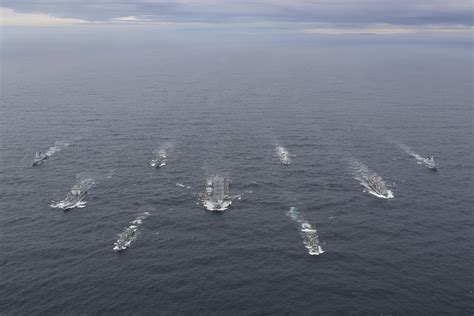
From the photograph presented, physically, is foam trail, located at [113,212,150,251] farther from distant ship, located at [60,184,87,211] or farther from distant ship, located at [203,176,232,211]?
distant ship, located at [60,184,87,211]

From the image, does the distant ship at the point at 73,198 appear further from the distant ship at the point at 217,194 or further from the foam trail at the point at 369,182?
the foam trail at the point at 369,182

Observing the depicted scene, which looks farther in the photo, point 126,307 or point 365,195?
point 365,195

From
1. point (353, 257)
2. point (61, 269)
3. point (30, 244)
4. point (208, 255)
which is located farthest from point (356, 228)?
point (30, 244)

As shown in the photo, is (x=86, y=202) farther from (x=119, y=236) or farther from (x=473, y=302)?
(x=473, y=302)

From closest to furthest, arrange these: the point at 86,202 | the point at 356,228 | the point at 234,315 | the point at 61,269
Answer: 1. the point at 234,315
2. the point at 61,269
3. the point at 356,228
4. the point at 86,202

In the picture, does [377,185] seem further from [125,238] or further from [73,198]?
[73,198]

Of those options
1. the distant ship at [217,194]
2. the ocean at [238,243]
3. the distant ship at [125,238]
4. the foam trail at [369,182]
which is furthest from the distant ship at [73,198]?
the foam trail at [369,182]
